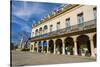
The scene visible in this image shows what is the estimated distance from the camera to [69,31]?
13.8 ft

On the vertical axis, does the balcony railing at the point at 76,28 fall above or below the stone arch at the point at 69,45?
above

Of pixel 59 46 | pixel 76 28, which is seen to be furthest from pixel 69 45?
pixel 76 28

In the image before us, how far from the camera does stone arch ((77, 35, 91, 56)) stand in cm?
428

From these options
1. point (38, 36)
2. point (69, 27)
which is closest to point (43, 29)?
point (38, 36)

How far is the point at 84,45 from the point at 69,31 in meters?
0.43

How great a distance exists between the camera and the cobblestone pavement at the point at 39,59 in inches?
145

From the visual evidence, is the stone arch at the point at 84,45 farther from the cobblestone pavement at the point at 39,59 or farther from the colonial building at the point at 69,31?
the cobblestone pavement at the point at 39,59

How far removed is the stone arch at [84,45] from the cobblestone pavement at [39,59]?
0.12 meters

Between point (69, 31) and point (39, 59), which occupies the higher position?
point (69, 31)

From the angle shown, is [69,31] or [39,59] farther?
[69,31]

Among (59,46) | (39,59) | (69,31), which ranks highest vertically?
(69,31)

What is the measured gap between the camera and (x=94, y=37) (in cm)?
A: 434

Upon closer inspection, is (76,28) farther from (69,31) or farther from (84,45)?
(84,45)

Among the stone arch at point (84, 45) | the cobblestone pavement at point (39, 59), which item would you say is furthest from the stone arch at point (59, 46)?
the stone arch at point (84, 45)
